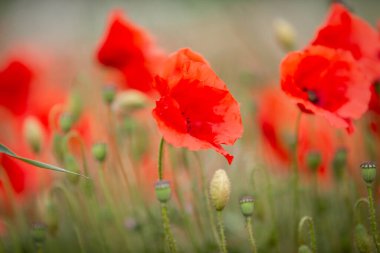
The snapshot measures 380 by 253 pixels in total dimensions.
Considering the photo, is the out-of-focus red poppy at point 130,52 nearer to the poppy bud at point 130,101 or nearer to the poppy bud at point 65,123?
the poppy bud at point 130,101

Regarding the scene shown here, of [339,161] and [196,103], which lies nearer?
[196,103]

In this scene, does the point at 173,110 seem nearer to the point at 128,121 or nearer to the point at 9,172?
the point at 128,121

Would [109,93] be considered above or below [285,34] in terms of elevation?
below

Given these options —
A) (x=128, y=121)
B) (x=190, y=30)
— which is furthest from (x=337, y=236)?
(x=190, y=30)

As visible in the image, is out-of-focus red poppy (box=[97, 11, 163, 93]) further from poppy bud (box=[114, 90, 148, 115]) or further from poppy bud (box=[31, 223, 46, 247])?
poppy bud (box=[31, 223, 46, 247])

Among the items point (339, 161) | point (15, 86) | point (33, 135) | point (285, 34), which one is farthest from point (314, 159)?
point (15, 86)

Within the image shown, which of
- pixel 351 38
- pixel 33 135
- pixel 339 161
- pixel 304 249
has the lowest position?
pixel 304 249

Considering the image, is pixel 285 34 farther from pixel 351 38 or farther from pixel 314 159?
pixel 314 159
